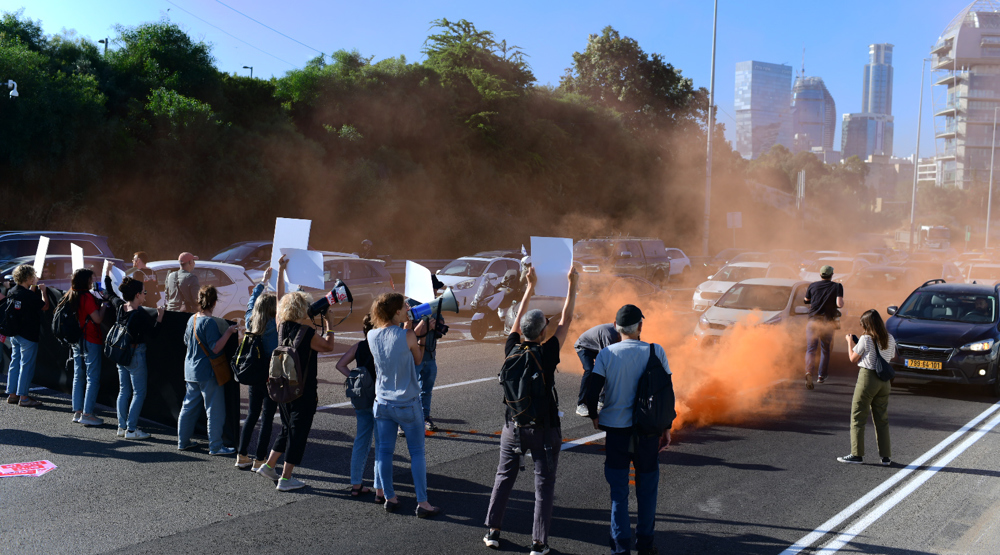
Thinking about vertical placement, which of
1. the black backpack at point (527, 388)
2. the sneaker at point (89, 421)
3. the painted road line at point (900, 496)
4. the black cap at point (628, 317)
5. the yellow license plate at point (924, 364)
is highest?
the black cap at point (628, 317)

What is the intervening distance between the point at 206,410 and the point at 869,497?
6192 millimetres

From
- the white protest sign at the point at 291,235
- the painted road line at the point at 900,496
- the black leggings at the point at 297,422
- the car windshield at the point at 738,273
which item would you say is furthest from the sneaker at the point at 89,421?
the car windshield at the point at 738,273

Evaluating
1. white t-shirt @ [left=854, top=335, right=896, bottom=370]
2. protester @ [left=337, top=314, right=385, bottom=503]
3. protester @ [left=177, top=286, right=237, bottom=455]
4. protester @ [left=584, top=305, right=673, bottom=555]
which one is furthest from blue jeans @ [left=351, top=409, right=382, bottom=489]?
white t-shirt @ [left=854, top=335, right=896, bottom=370]

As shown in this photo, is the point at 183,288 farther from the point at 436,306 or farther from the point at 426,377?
the point at 436,306

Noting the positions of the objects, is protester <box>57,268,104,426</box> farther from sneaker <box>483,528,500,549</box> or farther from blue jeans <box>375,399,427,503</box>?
sneaker <box>483,528,500,549</box>

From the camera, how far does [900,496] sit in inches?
250

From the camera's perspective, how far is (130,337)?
7.40m

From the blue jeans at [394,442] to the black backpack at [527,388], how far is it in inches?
38.2

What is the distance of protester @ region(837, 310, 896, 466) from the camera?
23.4 ft

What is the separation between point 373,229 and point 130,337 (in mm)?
28297

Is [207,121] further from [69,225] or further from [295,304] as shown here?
[295,304]

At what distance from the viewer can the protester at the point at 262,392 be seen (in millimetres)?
6371

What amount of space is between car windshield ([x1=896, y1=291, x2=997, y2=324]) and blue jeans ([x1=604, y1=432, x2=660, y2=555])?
9.02 meters

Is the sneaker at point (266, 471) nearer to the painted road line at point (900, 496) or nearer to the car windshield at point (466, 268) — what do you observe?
the painted road line at point (900, 496)
